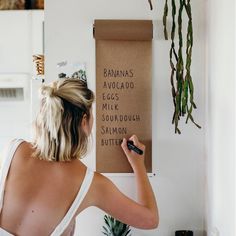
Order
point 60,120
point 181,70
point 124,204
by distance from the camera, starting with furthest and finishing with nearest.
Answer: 1. point 181,70
2. point 124,204
3. point 60,120

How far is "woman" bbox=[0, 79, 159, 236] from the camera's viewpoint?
1.55m

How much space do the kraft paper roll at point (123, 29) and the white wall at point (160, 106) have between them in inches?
2.6

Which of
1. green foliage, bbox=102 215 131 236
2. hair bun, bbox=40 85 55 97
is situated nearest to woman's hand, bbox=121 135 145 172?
green foliage, bbox=102 215 131 236

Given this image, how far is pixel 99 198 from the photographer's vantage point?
1.67m

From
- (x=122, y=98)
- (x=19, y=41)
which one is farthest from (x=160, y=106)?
(x=19, y=41)

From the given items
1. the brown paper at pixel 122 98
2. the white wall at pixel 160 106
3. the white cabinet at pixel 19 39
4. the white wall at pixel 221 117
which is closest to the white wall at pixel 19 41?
the white cabinet at pixel 19 39

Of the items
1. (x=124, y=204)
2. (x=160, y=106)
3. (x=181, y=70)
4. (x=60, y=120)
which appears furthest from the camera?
(x=160, y=106)

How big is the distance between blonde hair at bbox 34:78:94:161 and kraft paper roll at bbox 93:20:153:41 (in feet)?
1.72

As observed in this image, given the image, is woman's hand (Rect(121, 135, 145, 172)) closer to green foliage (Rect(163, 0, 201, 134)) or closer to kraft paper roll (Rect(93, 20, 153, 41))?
green foliage (Rect(163, 0, 201, 134))

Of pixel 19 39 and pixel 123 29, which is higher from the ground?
pixel 19 39

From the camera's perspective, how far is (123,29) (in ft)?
6.74

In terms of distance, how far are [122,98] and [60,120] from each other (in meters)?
0.60

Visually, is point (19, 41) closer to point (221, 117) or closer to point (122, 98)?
point (122, 98)

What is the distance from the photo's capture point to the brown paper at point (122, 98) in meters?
2.10
